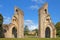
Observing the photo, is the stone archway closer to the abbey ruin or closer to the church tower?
the abbey ruin

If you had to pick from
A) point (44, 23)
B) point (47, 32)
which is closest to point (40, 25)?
point (44, 23)

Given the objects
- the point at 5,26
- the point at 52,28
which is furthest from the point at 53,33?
the point at 5,26

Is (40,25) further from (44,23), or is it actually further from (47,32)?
(47,32)

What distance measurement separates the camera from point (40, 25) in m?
51.8

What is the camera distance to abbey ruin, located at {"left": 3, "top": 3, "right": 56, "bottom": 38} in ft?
169

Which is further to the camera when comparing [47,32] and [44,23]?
[47,32]

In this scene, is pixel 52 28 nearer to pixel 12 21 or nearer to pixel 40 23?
pixel 40 23

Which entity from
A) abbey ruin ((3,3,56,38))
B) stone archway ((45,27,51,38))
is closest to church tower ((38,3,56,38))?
abbey ruin ((3,3,56,38))

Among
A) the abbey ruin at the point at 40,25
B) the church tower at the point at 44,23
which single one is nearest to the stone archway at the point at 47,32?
the abbey ruin at the point at 40,25

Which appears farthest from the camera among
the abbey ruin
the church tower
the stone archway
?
the stone archway

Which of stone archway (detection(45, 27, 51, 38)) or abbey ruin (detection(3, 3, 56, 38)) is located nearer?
abbey ruin (detection(3, 3, 56, 38))

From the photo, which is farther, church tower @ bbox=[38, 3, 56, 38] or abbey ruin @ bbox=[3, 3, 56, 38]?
abbey ruin @ bbox=[3, 3, 56, 38]

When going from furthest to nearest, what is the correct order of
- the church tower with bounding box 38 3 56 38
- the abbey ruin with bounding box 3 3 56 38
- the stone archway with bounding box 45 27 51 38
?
the stone archway with bounding box 45 27 51 38, the abbey ruin with bounding box 3 3 56 38, the church tower with bounding box 38 3 56 38

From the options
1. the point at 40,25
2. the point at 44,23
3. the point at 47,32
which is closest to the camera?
the point at 40,25
